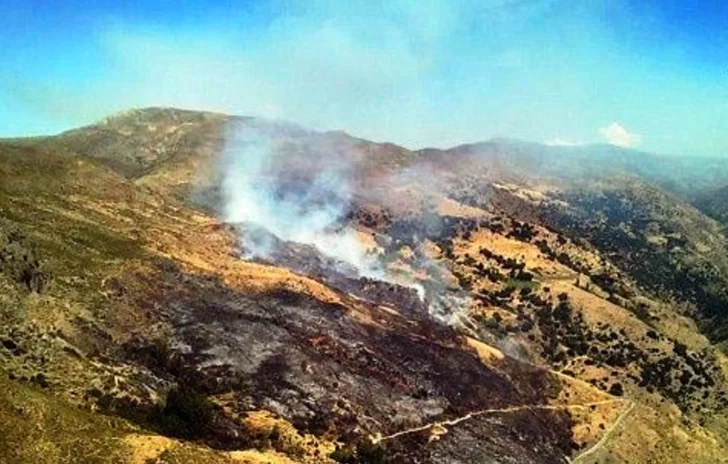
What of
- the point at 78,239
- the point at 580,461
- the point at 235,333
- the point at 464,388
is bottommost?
the point at 580,461

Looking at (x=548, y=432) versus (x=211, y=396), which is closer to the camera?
(x=211, y=396)

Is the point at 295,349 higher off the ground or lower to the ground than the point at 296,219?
lower

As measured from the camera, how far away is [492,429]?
305 ft

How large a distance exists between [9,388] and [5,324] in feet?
46.6

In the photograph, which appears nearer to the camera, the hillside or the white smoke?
the hillside

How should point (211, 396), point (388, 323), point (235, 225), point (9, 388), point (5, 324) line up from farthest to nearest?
point (235, 225), point (388, 323), point (211, 396), point (5, 324), point (9, 388)

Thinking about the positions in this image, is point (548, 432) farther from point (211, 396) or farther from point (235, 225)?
point (235, 225)

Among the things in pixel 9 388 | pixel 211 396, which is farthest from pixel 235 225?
pixel 9 388

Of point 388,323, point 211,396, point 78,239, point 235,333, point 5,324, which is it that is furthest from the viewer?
point 388,323

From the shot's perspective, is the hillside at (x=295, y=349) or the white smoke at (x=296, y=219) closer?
the hillside at (x=295, y=349)

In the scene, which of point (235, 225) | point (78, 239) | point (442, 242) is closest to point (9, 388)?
point (78, 239)

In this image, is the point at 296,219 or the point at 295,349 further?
the point at 296,219

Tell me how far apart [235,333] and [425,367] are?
24910 mm

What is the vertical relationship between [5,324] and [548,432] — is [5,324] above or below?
above
